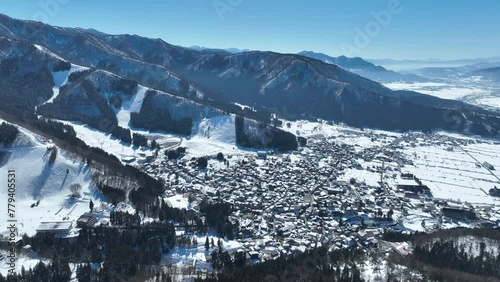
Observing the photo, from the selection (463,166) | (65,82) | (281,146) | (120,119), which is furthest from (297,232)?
(65,82)

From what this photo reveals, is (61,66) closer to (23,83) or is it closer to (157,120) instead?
(23,83)

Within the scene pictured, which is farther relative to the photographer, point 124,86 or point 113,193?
point 124,86

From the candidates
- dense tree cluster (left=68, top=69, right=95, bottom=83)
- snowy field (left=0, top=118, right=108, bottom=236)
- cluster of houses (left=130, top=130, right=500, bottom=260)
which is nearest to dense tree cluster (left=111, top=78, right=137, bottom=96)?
dense tree cluster (left=68, top=69, right=95, bottom=83)

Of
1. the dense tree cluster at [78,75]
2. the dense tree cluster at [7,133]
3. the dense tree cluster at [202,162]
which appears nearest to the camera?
the dense tree cluster at [7,133]

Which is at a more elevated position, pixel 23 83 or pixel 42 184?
pixel 23 83

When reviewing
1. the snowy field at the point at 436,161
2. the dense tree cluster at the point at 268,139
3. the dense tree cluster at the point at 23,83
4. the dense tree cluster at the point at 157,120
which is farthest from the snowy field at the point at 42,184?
the dense tree cluster at the point at 23,83

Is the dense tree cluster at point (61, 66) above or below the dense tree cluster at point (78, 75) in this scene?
above

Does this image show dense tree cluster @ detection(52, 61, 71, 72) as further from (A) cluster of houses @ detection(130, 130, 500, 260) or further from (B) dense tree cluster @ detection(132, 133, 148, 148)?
(A) cluster of houses @ detection(130, 130, 500, 260)

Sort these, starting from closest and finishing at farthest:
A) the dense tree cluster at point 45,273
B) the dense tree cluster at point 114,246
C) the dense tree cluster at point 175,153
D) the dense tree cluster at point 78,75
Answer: the dense tree cluster at point 45,273 → the dense tree cluster at point 114,246 → the dense tree cluster at point 175,153 → the dense tree cluster at point 78,75

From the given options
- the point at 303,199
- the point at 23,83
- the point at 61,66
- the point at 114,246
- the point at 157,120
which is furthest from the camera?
the point at 61,66

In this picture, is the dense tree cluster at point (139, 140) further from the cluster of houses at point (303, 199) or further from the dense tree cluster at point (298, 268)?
the dense tree cluster at point (298, 268)

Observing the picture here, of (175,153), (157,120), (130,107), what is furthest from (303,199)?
(130,107)

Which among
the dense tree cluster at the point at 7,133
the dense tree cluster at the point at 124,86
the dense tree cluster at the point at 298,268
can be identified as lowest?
the dense tree cluster at the point at 298,268
